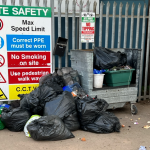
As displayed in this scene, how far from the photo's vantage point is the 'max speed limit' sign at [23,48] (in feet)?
14.9

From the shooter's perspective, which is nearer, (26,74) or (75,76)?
(75,76)

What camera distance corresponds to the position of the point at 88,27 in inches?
198

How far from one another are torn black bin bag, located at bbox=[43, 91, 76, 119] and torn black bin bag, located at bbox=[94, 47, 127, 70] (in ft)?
3.45

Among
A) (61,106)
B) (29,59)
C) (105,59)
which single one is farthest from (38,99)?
(105,59)

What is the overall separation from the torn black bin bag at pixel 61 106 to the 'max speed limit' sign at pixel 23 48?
1112 millimetres

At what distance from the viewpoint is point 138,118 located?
15.3 feet

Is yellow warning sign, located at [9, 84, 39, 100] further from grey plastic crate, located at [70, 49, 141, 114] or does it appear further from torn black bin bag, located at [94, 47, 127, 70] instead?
torn black bin bag, located at [94, 47, 127, 70]

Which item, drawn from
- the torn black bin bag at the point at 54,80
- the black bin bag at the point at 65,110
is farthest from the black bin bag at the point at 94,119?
the torn black bin bag at the point at 54,80

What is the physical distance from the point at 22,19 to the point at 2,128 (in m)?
2.22

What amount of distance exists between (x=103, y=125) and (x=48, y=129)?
0.98 m

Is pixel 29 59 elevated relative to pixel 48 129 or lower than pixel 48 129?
elevated

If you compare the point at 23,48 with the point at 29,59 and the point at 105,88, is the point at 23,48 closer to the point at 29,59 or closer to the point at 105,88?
the point at 29,59

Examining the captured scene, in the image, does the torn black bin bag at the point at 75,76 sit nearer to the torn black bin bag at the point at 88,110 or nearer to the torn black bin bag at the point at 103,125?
the torn black bin bag at the point at 88,110

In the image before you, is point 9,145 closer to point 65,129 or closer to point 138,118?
point 65,129
